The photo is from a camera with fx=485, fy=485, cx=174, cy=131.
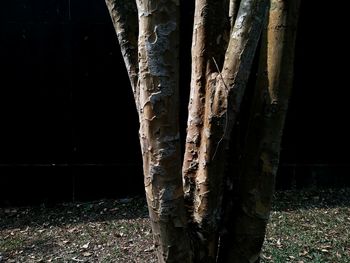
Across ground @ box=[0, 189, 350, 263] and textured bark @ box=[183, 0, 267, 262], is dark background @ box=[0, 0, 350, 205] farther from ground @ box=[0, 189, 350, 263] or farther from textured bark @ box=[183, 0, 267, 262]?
textured bark @ box=[183, 0, 267, 262]

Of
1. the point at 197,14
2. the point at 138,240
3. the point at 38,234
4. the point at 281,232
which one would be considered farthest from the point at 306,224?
the point at 197,14

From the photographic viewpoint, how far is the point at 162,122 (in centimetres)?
185

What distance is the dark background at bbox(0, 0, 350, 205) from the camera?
15.8 feet

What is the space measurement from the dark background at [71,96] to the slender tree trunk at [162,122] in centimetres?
301

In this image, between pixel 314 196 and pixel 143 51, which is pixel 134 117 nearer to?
pixel 314 196

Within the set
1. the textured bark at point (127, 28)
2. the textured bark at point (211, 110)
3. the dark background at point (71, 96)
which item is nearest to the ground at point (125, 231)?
the dark background at point (71, 96)

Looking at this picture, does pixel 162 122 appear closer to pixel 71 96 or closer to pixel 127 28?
pixel 127 28

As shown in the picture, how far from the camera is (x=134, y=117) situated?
5.04m

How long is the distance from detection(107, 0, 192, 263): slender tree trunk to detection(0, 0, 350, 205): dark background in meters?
3.01

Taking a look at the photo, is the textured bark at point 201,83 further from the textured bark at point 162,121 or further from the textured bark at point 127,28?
the textured bark at point 127,28

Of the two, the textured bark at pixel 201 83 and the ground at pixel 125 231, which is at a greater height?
the textured bark at pixel 201 83

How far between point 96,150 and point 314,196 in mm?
2390

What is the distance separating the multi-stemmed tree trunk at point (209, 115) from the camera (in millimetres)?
1837

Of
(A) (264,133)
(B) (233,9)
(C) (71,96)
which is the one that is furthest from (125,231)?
(B) (233,9)
